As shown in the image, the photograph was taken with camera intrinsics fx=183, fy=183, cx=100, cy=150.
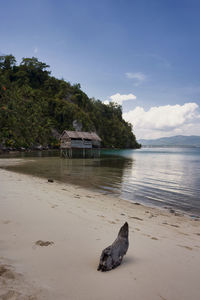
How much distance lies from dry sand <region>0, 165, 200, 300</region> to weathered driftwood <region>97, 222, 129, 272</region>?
90 mm

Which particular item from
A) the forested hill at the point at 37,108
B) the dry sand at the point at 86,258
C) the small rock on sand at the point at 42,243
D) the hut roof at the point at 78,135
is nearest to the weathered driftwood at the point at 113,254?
the dry sand at the point at 86,258

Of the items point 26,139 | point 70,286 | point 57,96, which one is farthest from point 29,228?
point 57,96

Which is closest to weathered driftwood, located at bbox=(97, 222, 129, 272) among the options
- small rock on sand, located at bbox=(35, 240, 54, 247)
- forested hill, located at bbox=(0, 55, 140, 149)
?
small rock on sand, located at bbox=(35, 240, 54, 247)

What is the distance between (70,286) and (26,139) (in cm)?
5970


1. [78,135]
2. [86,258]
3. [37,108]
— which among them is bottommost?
[86,258]

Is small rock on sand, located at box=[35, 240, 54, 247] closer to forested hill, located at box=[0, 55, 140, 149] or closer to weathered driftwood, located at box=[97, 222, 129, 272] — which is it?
weathered driftwood, located at box=[97, 222, 129, 272]

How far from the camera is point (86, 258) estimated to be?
2.96 metres

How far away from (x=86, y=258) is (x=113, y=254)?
0.50 meters

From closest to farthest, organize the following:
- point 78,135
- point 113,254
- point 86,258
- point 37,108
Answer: point 113,254 → point 86,258 → point 78,135 → point 37,108

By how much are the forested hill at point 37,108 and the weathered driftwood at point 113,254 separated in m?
50.7

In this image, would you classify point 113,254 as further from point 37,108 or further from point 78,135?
point 37,108

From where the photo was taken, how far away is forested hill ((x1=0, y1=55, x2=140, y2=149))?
52716mm

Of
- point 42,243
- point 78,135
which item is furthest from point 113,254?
point 78,135

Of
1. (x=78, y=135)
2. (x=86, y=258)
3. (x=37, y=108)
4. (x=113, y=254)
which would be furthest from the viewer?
(x=37, y=108)
